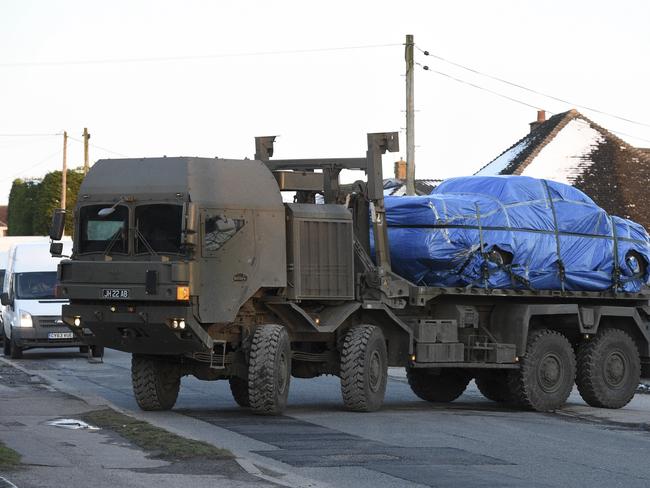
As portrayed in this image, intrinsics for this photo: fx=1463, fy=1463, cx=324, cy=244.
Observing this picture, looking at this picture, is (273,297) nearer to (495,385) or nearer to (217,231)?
(217,231)

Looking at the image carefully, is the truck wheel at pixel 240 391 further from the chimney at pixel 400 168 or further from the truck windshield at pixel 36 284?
the chimney at pixel 400 168

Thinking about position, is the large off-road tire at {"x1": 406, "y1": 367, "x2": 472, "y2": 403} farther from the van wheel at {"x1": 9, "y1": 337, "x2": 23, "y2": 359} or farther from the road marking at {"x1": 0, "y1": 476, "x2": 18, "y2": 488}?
the van wheel at {"x1": 9, "y1": 337, "x2": 23, "y2": 359}

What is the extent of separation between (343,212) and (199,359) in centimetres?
292

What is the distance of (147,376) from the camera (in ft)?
61.2

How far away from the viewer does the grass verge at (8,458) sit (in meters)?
12.1

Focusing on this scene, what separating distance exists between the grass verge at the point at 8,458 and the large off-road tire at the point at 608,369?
1072 centimetres

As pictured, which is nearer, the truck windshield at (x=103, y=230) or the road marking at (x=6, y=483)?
the road marking at (x=6, y=483)

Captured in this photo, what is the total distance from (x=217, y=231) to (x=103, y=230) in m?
1.51

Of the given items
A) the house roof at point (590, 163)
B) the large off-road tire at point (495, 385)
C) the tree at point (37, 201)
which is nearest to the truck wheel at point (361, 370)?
the large off-road tire at point (495, 385)

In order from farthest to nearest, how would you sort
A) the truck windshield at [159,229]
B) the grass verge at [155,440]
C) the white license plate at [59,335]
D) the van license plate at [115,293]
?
the white license plate at [59,335], the truck windshield at [159,229], the van license plate at [115,293], the grass verge at [155,440]

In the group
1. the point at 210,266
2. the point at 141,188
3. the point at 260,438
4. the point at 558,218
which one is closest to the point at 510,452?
the point at 260,438

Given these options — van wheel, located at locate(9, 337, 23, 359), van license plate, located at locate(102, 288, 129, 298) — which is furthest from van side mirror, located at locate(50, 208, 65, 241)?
van wheel, located at locate(9, 337, 23, 359)

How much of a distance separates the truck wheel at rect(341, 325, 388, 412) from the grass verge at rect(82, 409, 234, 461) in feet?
9.94

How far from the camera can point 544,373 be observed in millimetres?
20719
